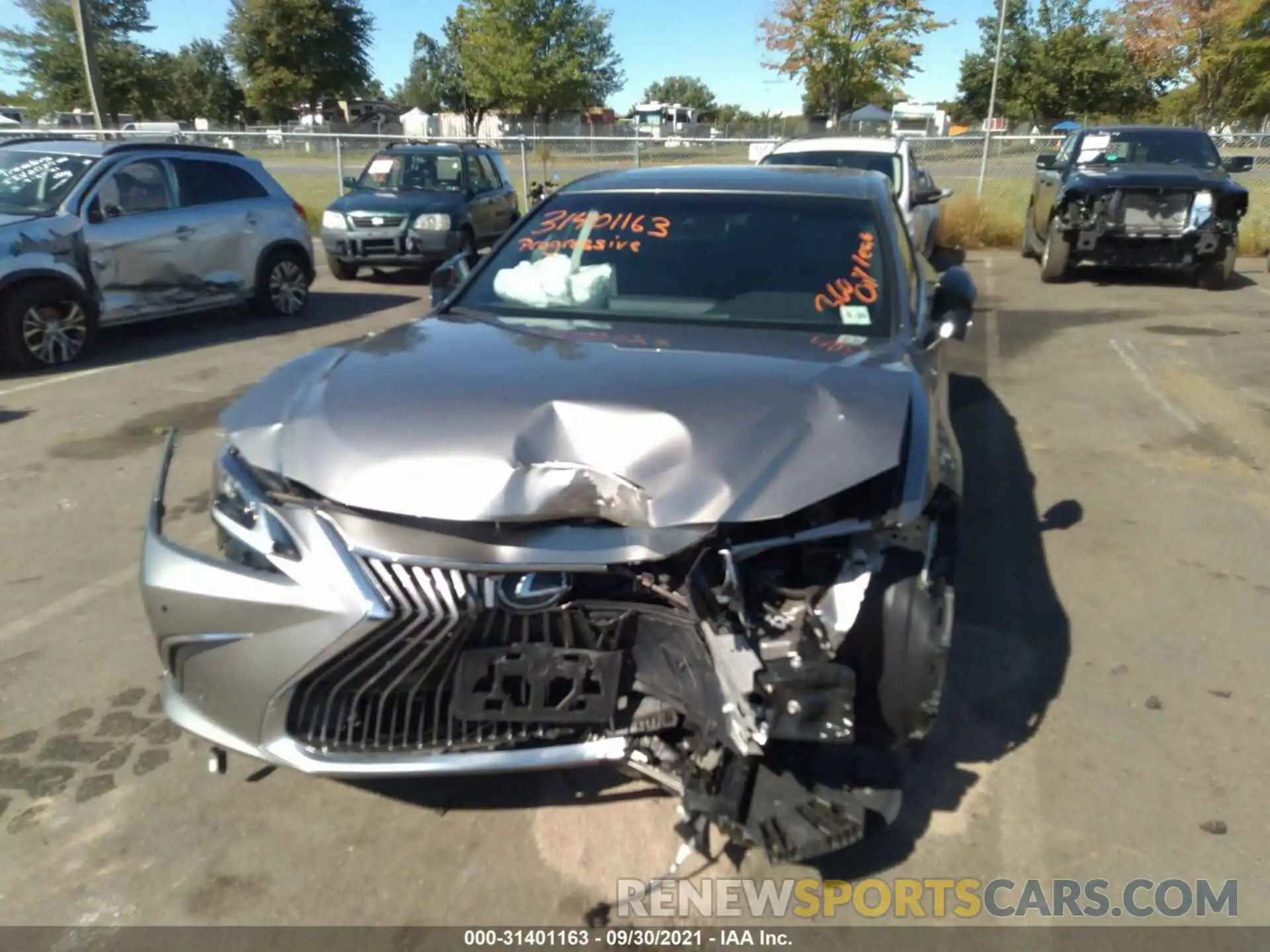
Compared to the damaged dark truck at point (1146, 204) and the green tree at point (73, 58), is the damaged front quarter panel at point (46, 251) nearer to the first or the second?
the damaged dark truck at point (1146, 204)

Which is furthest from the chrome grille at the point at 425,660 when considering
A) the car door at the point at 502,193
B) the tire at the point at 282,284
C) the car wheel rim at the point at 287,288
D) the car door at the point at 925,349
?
the car door at the point at 502,193

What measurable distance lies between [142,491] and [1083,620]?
4.76 meters

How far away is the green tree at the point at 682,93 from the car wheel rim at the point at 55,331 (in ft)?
364

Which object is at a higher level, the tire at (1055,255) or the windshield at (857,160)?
the windshield at (857,160)

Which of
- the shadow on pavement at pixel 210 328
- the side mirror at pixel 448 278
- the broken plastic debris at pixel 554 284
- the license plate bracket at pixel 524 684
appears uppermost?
the broken plastic debris at pixel 554 284

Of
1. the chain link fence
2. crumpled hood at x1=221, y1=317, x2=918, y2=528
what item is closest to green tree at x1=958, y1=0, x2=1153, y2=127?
the chain link fence

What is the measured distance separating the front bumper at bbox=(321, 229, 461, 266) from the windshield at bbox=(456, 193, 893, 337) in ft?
29.4

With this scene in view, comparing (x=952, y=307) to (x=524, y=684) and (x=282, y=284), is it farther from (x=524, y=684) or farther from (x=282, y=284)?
(x=282, y=284)

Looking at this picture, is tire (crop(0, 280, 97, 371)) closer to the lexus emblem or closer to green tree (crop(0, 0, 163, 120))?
the lexus emblem

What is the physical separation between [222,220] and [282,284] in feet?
3.53

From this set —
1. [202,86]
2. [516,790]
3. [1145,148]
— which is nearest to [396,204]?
[1145,148]

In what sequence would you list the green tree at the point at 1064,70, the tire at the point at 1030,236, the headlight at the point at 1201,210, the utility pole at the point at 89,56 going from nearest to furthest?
1. the headlight at the point at 1201,210
2. the tire at the point at 1030,236
3. the utility pole at the point at 89,56
4. the green tree at the point at 1064,70

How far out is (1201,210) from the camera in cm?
1153

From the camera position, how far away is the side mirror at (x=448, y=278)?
14.7 feet
